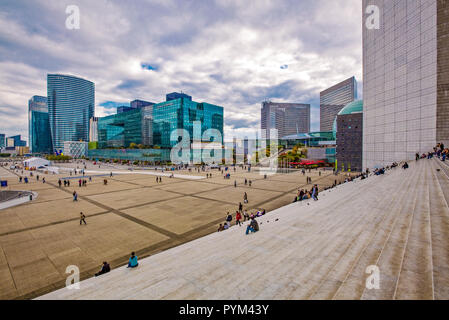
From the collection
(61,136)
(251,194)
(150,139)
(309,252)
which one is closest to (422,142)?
(251,194)

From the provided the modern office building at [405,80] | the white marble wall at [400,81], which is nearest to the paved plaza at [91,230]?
the modern office building at [405,80]

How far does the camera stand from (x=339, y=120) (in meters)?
59.8

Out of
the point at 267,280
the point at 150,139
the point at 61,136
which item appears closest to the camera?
the point at 267,280

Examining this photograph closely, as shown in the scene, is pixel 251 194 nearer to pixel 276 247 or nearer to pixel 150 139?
pixel 276 247

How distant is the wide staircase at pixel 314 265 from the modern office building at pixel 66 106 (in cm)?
23335

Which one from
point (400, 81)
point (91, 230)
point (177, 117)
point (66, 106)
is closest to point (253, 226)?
point (91, 230)

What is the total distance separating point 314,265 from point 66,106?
9528 inches

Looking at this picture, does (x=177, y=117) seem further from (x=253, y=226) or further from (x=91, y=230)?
(x=253, y=226)

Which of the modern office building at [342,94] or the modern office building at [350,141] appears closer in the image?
the modern office building at [350,141]

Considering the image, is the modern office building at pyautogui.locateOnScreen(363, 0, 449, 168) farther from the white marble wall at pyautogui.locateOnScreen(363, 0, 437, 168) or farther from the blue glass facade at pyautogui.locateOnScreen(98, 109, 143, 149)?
the blue glass facade at pyautogui.locateOnScreen(98, 109, 143, 149)

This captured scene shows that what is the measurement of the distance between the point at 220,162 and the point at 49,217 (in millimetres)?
69800

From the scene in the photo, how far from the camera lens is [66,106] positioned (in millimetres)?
188875

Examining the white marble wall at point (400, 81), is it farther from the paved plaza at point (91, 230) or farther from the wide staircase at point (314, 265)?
the wide staircase at point (314, 265)

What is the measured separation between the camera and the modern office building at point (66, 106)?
182625mm
